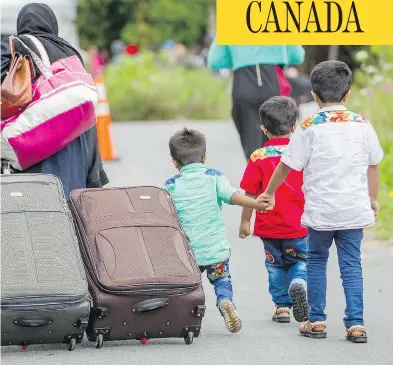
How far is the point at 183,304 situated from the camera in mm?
6609

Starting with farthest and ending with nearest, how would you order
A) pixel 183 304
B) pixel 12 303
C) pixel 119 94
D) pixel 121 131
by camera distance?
pixel 119 94, pixel 121 131, pixel 183 304, pixel 12 303

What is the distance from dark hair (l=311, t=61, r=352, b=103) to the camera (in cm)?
695

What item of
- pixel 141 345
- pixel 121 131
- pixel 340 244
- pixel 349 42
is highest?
pixel 349 42

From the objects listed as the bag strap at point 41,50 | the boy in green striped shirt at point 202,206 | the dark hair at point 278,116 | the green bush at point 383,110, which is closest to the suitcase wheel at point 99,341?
the boy in green striped shirt at point 202,206

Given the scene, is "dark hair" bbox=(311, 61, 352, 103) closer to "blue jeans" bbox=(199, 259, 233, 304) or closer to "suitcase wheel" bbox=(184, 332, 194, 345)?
"blue jeans" bbox=(199, 259, 233, 304)

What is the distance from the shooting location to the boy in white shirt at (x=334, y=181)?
682 cm

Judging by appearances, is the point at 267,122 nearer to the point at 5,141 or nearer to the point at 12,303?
the point at 5,141

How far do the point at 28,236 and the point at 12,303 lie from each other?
0.49 m

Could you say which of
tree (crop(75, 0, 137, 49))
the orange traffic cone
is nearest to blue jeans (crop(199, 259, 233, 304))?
the orange traffic cone

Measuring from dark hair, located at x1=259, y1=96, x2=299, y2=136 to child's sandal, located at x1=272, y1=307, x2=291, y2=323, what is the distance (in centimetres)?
104

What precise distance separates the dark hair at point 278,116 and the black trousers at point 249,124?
4.22 metres

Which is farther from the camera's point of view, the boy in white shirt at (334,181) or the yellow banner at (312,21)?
the yellow banner at (312,21)

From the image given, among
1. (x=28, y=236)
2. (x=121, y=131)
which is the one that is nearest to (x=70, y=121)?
(x=28, y=236)

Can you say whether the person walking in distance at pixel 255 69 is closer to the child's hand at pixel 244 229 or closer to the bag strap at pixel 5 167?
the bag strap at pixel 5 167
